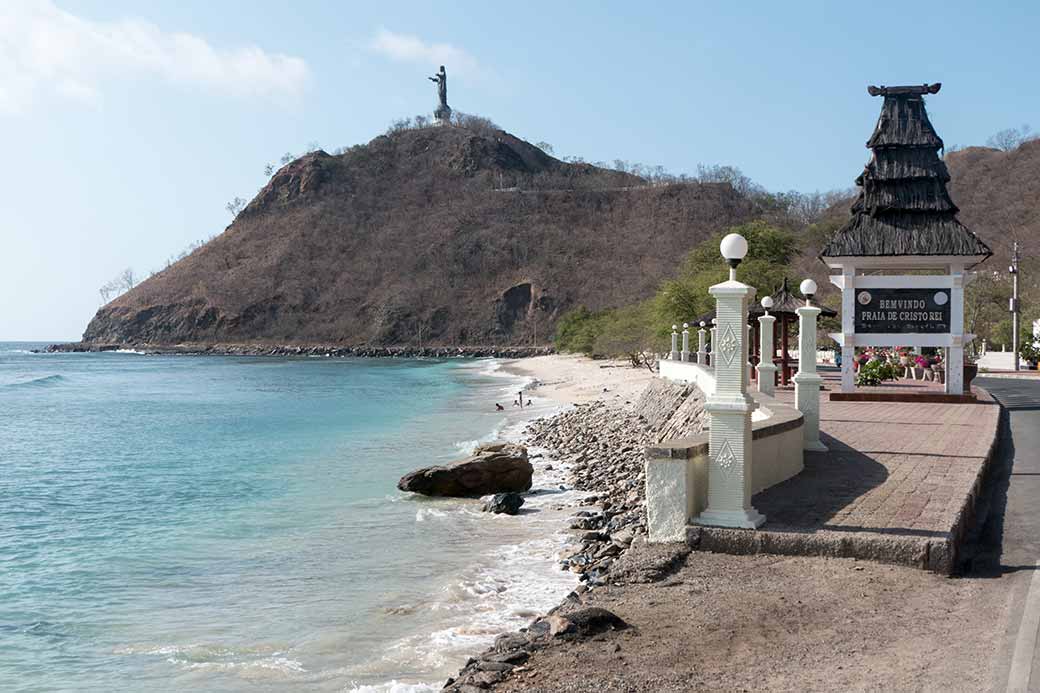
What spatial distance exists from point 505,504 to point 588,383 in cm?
3498

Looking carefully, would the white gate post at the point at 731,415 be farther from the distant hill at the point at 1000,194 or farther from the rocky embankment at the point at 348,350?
the distant hill at the point at 1000,194

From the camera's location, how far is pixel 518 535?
44.3 feet

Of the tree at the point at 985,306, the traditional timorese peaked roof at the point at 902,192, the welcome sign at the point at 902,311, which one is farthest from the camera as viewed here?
the tree at the point at 985,306

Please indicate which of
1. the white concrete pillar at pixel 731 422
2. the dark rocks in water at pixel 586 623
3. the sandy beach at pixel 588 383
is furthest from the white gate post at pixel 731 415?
the sandy beach at pixel 588 383

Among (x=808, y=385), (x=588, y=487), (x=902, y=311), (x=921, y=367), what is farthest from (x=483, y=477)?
(x=921, y=367)

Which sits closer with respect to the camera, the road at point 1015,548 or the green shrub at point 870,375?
the road at point 1015,548

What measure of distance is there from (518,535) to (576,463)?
24.9 ft

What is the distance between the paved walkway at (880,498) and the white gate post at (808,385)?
296mm

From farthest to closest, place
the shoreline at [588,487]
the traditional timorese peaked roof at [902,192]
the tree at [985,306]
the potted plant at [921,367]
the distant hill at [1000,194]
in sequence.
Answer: the distant hill at [1000,194], the tree at [985,306], the potted plant at [921,367], the traditional timorese peaked roof at [902,192], the shoreline at [588,487]

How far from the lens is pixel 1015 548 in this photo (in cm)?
837

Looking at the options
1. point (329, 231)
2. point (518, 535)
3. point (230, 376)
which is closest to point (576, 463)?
point (518, 535)

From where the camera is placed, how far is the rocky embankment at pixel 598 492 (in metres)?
6.54

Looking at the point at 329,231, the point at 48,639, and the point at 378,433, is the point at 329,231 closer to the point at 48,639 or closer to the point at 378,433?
the point at 378,433

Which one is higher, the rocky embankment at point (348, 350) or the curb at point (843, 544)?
the rocky embankment at point (348, 350)
